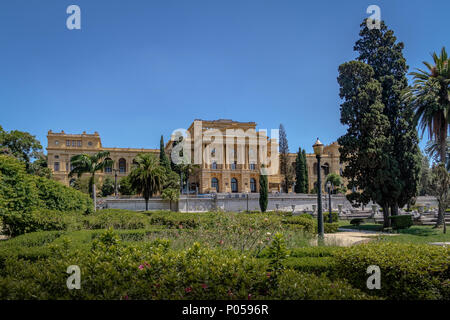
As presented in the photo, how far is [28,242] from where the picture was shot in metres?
8.02

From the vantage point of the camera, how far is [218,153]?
59.9 metres

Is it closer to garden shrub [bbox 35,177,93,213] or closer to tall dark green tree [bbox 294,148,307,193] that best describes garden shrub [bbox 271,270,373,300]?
garden shrub [bbox 35,177,93,213]

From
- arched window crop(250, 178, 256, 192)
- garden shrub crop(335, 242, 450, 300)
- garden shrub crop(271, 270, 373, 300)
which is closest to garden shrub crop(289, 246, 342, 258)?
garden shrub crop(335, 242, 450, 300)

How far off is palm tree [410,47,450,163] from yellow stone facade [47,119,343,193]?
4045 cm

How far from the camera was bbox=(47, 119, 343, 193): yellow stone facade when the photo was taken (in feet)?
193

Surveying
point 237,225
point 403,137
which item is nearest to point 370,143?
point 403,137

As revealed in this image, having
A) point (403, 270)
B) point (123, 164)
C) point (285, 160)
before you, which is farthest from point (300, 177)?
point (403, 270)

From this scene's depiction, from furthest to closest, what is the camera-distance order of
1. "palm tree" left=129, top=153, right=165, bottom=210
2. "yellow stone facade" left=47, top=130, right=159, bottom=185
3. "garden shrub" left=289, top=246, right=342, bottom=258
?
"yellow stone facade" left=47, top=130, right=159, bottom=185 < "palm tree" left=129, top=153, right=165, bottom=210 < "garden shrub" left=289, top=246, right=342, bottom=258

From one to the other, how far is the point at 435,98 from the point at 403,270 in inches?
699

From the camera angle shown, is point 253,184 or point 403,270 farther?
point 253,184

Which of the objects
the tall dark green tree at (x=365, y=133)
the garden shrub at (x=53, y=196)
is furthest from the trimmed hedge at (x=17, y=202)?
the tall dark green tree at (x=365, y=133)

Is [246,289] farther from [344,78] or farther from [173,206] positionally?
[173,206]

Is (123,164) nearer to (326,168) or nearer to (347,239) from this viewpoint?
(326,168)

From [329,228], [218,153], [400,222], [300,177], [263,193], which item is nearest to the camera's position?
[329,228]
